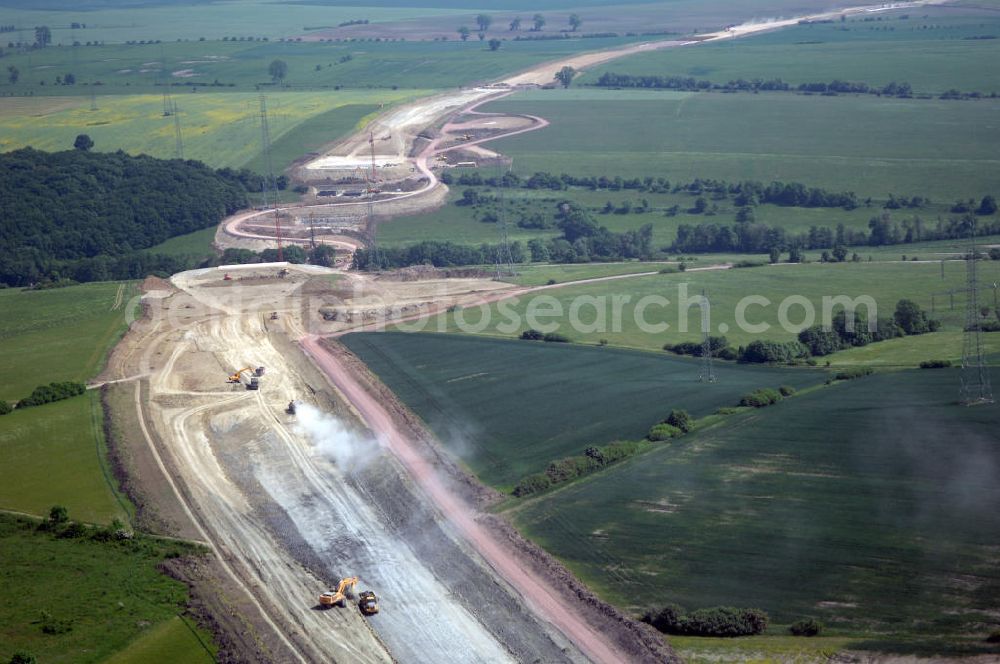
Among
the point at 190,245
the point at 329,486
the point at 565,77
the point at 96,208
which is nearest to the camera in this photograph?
the point at 329,486

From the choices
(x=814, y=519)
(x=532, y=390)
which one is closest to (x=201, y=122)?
(x=532, y=390)

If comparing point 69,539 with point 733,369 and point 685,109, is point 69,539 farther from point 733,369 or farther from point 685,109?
point 685,109

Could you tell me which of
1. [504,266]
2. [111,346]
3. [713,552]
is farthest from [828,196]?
[713,552]

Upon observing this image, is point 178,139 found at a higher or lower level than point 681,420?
higher

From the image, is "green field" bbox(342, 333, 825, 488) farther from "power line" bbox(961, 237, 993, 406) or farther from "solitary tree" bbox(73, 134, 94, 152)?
"solitary tree" bbox(73, 134, 94, 152)

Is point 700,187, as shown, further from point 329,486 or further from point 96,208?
point 329,486

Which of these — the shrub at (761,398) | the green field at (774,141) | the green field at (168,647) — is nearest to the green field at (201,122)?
the green field at (774,141)

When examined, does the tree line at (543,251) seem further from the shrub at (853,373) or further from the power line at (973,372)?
the power line at (973,372)
